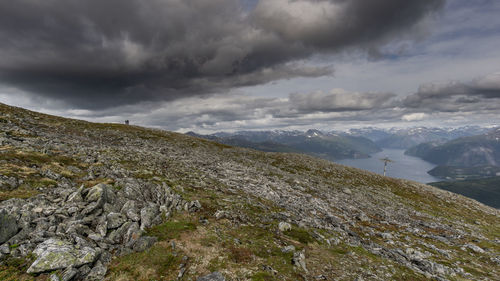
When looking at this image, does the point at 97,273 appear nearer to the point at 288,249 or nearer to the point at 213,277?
the point at 213,277

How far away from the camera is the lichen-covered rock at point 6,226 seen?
12.0 m

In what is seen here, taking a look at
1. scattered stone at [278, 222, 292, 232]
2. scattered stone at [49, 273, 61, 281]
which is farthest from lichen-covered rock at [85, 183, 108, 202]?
scattered stone at [278, 222, 292, 232]

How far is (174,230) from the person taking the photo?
56.0 ft

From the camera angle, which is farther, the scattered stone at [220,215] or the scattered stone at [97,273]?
the scattered stone at [220,215]

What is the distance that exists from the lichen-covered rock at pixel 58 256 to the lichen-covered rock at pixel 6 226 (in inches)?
85.6

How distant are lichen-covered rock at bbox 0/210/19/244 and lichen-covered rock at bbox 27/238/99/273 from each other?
2175mm

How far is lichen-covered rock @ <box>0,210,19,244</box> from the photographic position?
39.5 feet

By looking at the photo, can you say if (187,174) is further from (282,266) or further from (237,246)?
(282,266)

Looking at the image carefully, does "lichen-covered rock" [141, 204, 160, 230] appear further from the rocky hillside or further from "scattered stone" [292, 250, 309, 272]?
"scattered stone" [292, 250, 309, 272]

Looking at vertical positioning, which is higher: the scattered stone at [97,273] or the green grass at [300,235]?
the scattered stone at [97,273]

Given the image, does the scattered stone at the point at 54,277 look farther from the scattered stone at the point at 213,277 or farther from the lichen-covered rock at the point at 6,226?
the scattered stone at the point at 213,277

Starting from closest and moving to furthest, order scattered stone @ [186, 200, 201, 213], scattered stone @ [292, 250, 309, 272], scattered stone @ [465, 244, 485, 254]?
scattered stone @ [292, 250, 309, 272] → scattered stone @ [186, 200, 201, 213] → scattered stone @ [465, 244, 485, 254]

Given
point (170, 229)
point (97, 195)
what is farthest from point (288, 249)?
point (97, 195)

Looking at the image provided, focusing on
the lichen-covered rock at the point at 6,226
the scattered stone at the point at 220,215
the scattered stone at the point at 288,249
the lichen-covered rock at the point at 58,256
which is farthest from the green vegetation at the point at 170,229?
the scattered stone at the point at 288,249
